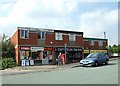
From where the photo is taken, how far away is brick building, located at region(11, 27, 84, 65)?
39.8 meters

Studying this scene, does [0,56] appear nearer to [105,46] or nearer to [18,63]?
[18,63]

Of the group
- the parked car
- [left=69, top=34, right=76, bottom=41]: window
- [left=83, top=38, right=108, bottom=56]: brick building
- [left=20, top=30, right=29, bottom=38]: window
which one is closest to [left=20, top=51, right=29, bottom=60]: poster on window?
[left=20, top=30, right=29, bottom=38]: window

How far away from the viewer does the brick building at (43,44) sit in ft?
131

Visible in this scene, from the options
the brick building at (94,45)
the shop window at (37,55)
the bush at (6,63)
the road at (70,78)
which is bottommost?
the road at (70,78)

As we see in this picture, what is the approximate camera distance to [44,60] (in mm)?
41844

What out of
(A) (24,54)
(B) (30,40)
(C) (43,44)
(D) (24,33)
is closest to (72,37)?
(C) (43,44)

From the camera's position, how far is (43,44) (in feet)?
138

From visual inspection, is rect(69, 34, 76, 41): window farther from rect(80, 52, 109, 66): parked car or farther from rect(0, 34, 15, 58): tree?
rect(80, 52, 109, 66): parked car

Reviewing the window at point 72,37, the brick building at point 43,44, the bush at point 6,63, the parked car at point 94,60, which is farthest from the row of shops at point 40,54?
the parked car at point 94,60

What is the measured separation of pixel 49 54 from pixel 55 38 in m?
2.92

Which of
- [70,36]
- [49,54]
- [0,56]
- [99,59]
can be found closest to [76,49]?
[70,36]

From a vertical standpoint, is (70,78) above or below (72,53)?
below

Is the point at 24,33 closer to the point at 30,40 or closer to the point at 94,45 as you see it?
the point at 30,40

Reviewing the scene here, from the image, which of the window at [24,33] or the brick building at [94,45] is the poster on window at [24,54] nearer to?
the window at [24,33]
